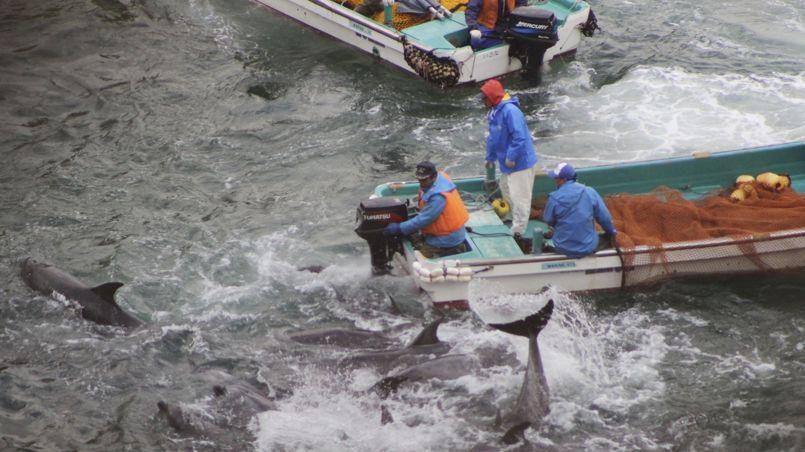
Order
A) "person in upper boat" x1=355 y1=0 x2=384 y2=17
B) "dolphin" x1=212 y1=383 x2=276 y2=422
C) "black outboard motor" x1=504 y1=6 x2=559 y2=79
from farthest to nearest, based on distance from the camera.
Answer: "person in upper boat" x1=355 y1=0 x2=384 y2=17 → "black outboard motor" x1=504 y1=6 x2=559 y2=79 → "dolphin" x1=212 y1=383 x2=276 y2=422

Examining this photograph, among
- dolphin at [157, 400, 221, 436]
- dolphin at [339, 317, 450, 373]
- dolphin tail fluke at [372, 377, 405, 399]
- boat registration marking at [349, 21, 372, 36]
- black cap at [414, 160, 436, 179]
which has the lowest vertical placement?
dolphin at [157, 400, 221, 436]

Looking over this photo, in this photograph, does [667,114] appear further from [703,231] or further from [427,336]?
[427,336]

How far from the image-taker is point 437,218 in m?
11.0

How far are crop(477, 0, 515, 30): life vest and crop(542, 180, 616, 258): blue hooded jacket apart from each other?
6.45 meters

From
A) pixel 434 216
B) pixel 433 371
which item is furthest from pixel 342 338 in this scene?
pixel 434 216

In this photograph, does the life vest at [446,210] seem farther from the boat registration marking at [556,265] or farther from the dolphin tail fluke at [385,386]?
the dolphin tail fluke at [385,386]

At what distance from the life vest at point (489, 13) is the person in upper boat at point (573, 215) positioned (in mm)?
6333

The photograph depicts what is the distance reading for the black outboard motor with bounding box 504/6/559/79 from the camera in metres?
16.2

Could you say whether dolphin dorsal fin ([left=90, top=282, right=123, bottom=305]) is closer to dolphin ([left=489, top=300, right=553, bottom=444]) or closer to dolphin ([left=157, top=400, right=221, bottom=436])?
dolphin ([left=157, top=400, right=221, bottom=436])

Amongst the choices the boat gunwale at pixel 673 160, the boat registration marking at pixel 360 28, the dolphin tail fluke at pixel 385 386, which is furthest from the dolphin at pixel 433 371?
the boat registration marking at pixel 360 28

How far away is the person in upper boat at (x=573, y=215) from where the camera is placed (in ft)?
35.0

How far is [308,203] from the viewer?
1405cm

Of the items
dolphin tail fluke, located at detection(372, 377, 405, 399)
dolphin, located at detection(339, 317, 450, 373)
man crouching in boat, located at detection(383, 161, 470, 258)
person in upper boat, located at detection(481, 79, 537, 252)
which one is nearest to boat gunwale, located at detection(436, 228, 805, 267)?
man crouching in boat, located at detection(383, 161, 470, 258)

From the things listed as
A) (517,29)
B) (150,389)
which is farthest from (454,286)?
(517,29)
